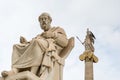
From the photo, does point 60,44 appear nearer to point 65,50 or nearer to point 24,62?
point 65,50

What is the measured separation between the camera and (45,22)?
35.2 feet

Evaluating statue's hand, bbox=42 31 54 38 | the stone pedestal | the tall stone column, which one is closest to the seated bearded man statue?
statue's hand, bbox=42 31 54 38

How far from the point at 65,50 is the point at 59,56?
235mm

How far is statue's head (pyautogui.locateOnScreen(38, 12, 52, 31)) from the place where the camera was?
10703 millimetres

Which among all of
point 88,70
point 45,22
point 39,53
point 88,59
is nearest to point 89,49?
point 88,59

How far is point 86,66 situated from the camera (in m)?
34.2

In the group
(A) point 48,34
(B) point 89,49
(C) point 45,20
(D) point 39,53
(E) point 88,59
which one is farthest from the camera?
(B) point 89,49

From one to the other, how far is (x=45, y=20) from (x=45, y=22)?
0.05m

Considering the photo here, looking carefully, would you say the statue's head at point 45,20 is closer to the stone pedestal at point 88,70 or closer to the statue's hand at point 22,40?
the statue's hand at point 22,40


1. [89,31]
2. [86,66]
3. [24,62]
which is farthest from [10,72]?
[89,31]

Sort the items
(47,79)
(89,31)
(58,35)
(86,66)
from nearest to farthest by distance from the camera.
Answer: (47,79) < (58,35) < (86,66) < (89,31)

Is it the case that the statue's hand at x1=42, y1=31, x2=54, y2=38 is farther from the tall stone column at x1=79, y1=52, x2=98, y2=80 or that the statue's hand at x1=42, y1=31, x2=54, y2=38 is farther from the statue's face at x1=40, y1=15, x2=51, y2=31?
the tall stone column at x1=79, y1=52, x2=98, y2=80

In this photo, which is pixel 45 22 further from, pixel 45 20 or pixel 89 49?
pixel 89 49

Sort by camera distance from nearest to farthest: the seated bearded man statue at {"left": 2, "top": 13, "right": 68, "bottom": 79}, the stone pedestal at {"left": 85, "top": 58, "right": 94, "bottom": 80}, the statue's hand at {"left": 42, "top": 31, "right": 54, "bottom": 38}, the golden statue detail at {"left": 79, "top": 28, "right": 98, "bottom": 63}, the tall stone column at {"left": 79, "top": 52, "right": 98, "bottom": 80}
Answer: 1. the seated bearded man statue at {"left": 2, "top": 13, "right": 68, "bottom": 79}
2. the statue's hand at {"left": 42, "top": 31, "right": 54, "bottom": 38}
3. the stone pedestal at {"left": 85, "top": 58, "right": 94, "bottom": 80}
4. the tall stone column at {"left": 79, "top": 52, "right": 98, "bottom": 80}
5. the golden statue detail at {"left": 79, "top": 28, "right": 98, "bottom": 63}
